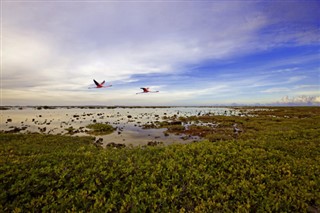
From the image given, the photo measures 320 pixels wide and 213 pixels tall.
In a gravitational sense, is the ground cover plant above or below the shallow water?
above

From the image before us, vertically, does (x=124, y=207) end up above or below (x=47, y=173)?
below

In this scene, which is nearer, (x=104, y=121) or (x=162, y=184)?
(x=162, y=184)

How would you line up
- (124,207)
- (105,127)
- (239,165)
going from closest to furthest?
(124,207)
(239,165)
(105,127)

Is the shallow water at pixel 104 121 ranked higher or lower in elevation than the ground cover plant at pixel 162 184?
lower

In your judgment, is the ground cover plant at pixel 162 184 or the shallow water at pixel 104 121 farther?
the shallow water at pixel 104 121

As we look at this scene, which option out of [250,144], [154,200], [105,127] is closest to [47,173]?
[154,200]

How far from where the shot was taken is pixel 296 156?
1009cm

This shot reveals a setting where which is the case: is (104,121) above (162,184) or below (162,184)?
below

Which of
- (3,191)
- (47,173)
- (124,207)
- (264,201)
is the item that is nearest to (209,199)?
(264,201)

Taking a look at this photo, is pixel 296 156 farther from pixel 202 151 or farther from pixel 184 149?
pixel 184 149

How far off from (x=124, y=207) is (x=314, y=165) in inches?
362

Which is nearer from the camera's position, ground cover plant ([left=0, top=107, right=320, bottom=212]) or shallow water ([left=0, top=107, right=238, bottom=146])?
ground cover plant ([left=0, top=107, right=320, bottom=212])

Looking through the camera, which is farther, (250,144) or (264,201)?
(250,144)

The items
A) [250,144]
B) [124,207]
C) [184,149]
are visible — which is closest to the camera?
[124,207]
